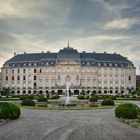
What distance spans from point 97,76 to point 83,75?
4.74 metres

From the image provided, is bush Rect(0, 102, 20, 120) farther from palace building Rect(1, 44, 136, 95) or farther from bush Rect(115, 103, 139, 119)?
palace building Rect(1, 44, 136, 95)

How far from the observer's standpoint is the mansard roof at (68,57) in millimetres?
114062

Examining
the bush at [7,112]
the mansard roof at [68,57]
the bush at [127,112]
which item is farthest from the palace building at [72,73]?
the bush at [7,112]

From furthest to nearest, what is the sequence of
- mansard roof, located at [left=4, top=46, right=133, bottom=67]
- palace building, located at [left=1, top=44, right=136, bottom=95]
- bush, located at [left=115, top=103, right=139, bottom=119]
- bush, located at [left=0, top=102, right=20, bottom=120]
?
mansard roof, located at [left=4, top=46, right=133, bottom=67]
palace building, located at [left=1, top=44, right=136, bottom=95]
bush, located at [left=115, top=103, right=139, bottom=119]
bush, located at [left=0, top=102, right=20, bottom=120]

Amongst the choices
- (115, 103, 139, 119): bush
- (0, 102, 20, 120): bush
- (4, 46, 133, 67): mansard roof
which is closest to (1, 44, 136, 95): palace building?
(4, 46, 133, 67): mansard roof

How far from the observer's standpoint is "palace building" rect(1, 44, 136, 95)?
4478 inches

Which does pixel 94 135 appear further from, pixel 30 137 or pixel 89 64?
pixel 89 64

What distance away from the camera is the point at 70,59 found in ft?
372

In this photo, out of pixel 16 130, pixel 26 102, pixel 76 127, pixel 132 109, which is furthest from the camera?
pixel 26 102

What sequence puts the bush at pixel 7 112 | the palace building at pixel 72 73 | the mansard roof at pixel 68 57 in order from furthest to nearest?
the mansard roof at pixel 68 57 → the palace building at pixel 72 73 → the bush at pixel 7 112

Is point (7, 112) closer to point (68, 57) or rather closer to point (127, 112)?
point (127, 112)

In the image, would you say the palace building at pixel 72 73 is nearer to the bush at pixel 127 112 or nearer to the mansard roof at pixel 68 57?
the mansard roof at pixel 68 57

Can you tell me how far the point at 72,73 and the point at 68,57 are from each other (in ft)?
18.1

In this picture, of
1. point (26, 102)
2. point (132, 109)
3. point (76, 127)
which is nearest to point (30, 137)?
point (76, 127)
